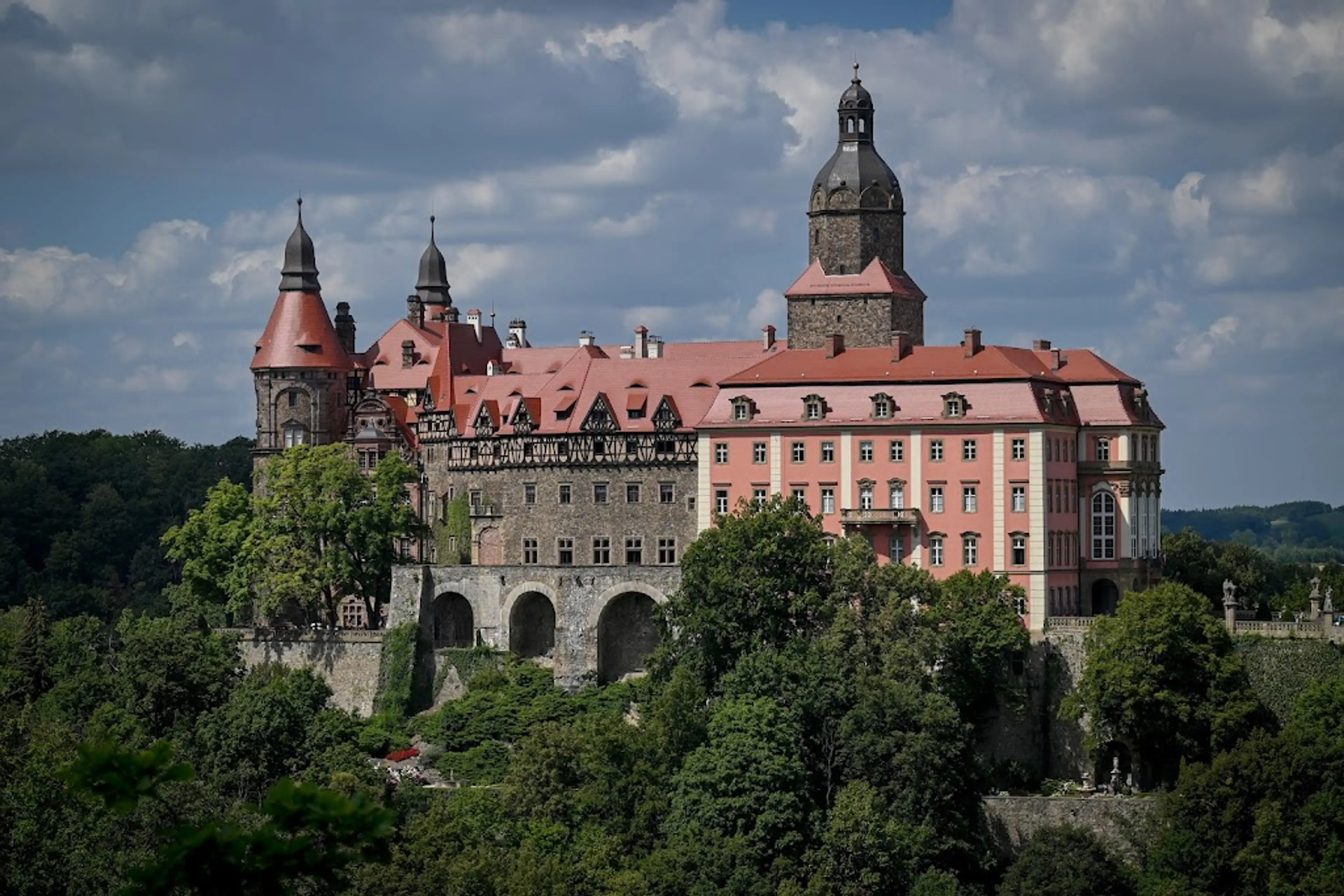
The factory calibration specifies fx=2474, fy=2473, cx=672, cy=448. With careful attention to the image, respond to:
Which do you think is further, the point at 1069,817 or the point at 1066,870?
the point at 1069,817

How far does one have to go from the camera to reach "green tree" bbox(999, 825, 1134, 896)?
2437 inches

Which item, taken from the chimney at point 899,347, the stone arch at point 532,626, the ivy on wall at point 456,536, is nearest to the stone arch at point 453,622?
the stone arch at point 532,626

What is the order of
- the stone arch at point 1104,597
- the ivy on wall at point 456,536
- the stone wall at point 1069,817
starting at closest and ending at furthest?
the stone wall at point 1069,817
the stone arch at point 1104,597
the ivy on wall at point 456,536

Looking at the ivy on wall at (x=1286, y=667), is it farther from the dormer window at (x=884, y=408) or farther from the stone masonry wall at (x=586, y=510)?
the stone masonry wall at (x=586, y=510)

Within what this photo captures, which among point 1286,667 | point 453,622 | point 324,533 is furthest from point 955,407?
point 324,533

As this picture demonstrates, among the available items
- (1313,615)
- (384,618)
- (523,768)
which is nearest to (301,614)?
(384,618)

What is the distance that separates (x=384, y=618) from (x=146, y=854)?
24036mm

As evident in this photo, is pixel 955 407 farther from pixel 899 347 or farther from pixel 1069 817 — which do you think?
pixel 1069 817

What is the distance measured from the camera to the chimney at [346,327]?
9288 cm

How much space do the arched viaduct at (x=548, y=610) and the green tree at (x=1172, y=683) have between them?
15.9 metres

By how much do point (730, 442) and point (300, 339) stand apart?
18.7 meters

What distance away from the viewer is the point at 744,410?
77.3m

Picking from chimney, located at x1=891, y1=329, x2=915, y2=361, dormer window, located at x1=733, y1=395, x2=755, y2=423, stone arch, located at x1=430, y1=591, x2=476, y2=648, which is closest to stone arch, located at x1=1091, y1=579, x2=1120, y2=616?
chimney, located at x1=891, y1=329, x2=915, y2=361

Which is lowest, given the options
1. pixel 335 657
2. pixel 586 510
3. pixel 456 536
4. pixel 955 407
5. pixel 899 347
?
pixel 335 657
